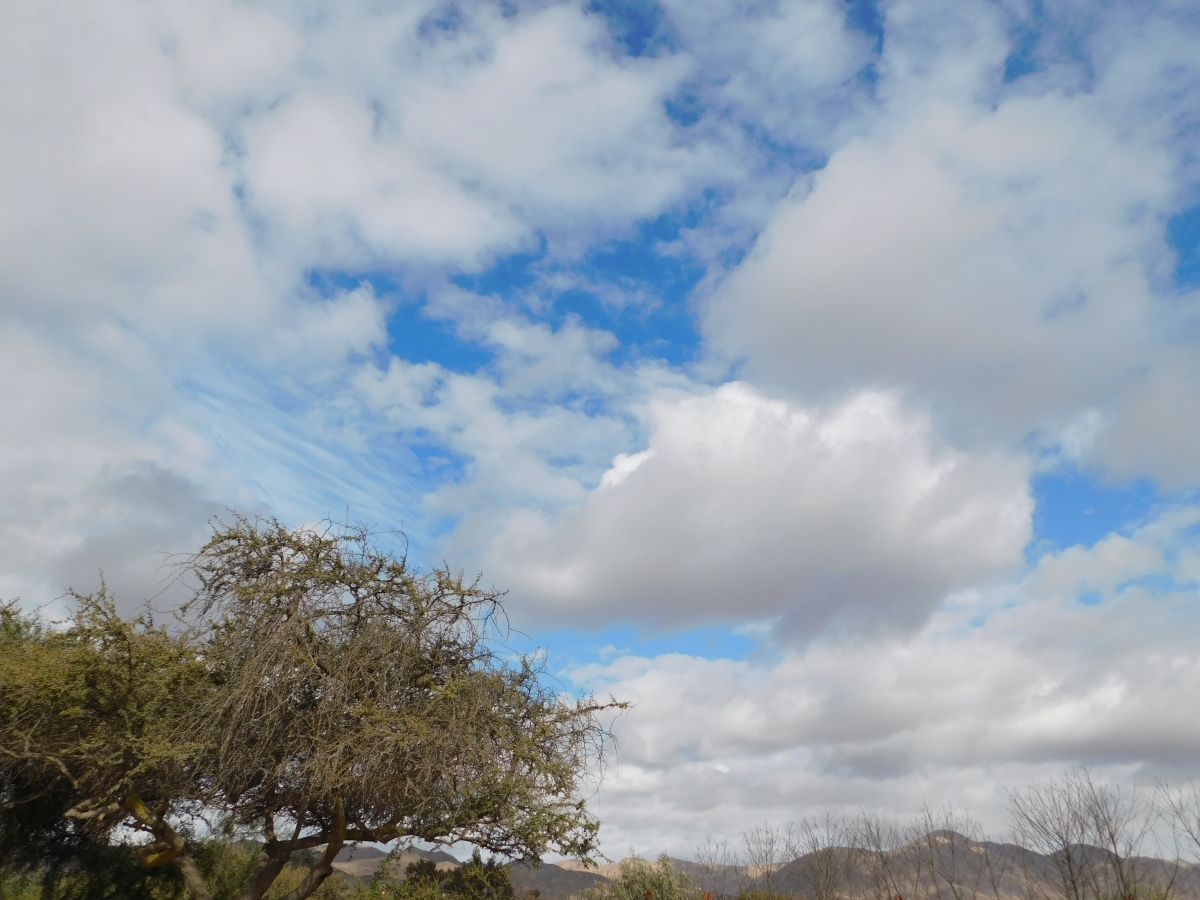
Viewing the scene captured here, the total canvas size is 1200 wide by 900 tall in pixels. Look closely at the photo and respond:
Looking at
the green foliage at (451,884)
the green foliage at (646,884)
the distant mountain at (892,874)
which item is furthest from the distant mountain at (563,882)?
the green foliage at (451,884)

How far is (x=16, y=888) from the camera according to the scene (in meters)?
22.1

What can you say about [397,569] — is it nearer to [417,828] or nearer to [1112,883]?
[417,828]

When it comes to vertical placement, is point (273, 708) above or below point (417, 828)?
above

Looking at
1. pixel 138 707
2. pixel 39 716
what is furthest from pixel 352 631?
pixel 39 716

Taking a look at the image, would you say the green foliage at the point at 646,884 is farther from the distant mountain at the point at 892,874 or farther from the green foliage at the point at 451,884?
the green foliage at the point at 451,884

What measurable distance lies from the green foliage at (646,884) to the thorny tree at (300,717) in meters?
9.87

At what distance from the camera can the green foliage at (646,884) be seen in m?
26.4

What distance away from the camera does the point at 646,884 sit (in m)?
26.8

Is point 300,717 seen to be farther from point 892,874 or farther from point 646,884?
point 892,874

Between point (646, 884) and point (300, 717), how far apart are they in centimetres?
1474

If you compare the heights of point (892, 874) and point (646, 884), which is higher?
point (892, 874)

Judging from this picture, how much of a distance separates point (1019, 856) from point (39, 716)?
29538mm

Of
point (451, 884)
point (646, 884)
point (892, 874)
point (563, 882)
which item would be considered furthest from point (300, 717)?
point (892, 874)

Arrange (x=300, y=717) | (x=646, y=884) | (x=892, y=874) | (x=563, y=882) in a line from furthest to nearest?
(x=563, y=882) → (x=892, y=874) → (x=646, y=884) → (x=300, y=717)
